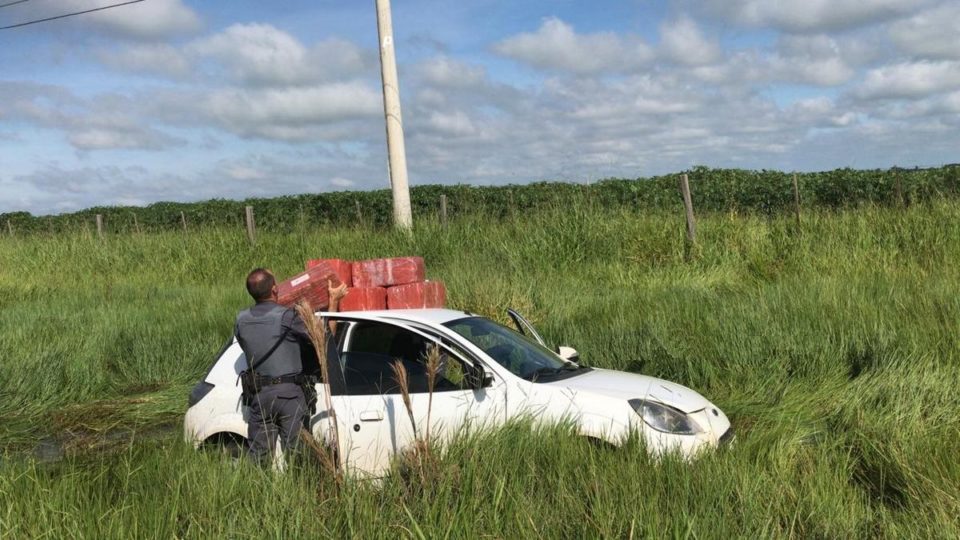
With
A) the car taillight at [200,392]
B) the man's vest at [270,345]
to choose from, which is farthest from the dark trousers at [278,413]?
the car taillight at [200,392]

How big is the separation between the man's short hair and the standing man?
1cm

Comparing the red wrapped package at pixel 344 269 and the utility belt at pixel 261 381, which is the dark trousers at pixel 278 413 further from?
the red wrapped package at pixel 344 269

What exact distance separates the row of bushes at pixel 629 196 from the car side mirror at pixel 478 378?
40.4 feet

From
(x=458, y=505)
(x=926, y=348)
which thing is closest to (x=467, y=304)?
(x=926, y=348)

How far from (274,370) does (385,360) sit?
2.82ft

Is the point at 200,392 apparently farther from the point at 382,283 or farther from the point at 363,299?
the point at 382,283

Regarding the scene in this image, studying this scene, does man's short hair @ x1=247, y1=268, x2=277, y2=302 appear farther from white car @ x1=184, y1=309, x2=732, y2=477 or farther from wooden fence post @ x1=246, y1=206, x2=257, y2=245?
wooden fence post @ x1=246, y1=206, x2=257, y2=245

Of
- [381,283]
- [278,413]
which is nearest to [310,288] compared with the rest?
[278,413]

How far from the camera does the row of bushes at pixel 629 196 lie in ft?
90.4

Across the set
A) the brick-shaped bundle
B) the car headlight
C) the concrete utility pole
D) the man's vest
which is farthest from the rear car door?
the concrete utility pole

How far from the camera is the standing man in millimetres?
5918

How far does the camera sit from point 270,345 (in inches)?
236

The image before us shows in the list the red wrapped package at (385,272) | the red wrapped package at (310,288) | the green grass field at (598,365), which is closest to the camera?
the green grass field at (598,365)

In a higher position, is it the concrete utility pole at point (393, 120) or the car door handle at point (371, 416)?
the concrete utility pole at point (393, 120)
